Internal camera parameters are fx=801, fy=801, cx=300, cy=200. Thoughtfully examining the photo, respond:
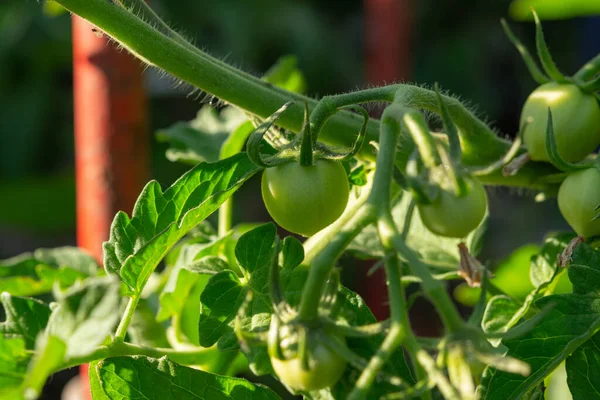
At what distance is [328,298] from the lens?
1.27ft

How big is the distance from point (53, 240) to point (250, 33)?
129 cm

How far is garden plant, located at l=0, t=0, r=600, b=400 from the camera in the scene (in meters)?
0.35

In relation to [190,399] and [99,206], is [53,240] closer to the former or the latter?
[99,206]

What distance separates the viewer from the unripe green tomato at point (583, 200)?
51 cm

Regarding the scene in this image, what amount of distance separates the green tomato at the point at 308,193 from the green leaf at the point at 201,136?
1.12 ft

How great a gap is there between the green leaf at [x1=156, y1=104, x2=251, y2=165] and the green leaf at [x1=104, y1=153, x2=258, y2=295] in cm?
28

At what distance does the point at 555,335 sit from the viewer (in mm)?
472

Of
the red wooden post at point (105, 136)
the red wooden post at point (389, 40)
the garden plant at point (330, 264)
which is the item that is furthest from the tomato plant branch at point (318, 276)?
the red wooden post at point (389, 40)

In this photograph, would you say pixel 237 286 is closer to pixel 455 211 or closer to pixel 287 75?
pixel 455 211

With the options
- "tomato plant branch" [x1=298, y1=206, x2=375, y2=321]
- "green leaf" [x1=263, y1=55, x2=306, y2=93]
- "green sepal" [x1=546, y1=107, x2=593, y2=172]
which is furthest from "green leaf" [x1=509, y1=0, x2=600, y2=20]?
"tomato plant branch" [x1=298, y1=206, x2=375, y2=321]

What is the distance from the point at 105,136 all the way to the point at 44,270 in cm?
18

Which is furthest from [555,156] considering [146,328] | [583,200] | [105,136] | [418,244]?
[105,136]

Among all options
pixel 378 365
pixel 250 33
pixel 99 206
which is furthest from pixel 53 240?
pixel 378 365

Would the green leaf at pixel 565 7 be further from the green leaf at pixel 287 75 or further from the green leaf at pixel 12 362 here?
the green leaf at pixel 12 362
